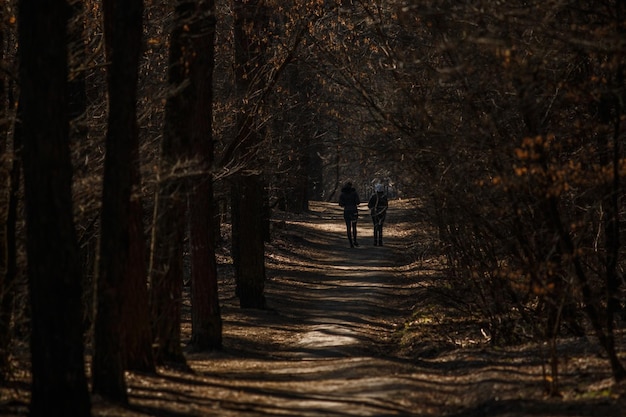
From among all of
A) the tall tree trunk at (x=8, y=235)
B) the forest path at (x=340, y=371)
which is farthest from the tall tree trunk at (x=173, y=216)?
the tall tree trunk at (x=8, y=235)

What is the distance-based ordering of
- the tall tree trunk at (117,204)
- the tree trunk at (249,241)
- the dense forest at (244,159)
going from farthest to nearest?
the tree trunk at (249,241)
the tall tree trunk at (117,204)
the dense forest at (244,159)

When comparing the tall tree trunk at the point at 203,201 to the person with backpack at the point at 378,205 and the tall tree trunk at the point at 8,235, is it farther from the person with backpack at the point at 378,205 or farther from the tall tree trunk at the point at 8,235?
the person with backpack at the point at 378,205

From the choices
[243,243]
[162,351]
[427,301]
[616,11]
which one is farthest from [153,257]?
[427,301]

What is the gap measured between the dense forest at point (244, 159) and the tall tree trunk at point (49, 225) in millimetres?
19

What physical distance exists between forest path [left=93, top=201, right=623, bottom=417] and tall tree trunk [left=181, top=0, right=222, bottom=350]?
544 mm

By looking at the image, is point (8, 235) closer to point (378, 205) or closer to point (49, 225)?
point (49, 225)

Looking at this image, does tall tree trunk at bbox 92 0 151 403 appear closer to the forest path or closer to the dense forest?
the dense forest

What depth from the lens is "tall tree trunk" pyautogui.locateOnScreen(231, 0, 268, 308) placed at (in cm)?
2173

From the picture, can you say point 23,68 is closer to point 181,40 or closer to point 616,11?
point 181,40

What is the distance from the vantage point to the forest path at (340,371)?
462 inches

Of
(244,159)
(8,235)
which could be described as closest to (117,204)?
(8,235)

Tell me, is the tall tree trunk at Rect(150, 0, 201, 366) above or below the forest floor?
above

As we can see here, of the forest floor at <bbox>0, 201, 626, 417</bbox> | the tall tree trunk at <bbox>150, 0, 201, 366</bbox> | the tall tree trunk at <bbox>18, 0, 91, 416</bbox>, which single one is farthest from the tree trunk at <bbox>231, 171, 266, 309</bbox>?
the tall tree trunk at <bbox>18, 0, 91, 416</bbox>

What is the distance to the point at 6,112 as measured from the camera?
13.2 m
